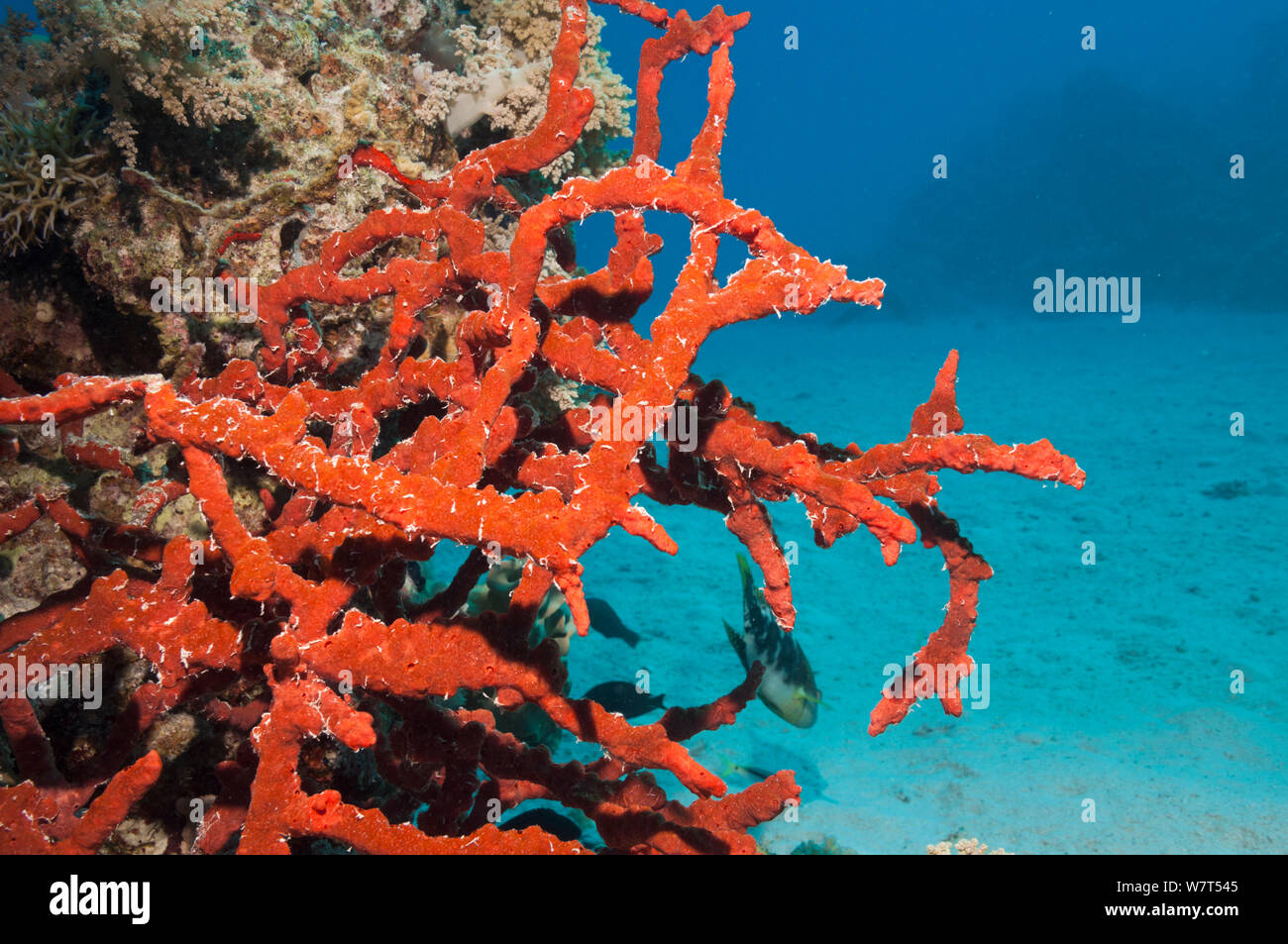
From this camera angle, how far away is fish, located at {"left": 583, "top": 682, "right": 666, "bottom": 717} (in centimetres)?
478

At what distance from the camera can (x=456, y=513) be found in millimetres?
1603

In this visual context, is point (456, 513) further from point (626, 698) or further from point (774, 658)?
point (626, 698)

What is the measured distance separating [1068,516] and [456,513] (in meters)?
12.1

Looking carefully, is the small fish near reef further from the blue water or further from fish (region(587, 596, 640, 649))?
fish (region(587, 596, 640, 649))

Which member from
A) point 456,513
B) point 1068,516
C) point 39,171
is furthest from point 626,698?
point 1068,516

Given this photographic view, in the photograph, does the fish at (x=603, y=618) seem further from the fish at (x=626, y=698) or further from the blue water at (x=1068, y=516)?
the blue water at (x=1068, y=516)

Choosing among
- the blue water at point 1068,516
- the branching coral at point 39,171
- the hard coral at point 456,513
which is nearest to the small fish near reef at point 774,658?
the blue water at point 1068,516

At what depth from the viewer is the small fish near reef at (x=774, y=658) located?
449cm

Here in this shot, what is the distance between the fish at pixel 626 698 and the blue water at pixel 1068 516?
1.61 meters

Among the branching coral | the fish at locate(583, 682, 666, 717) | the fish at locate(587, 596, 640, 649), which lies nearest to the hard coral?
the branching coral

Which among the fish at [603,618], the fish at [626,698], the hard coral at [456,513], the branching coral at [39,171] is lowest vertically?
the fish at [626,698]

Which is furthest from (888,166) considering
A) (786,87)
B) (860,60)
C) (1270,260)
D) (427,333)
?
(427,333)
